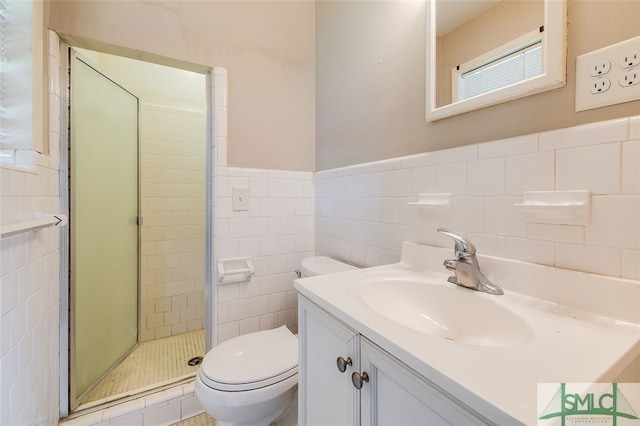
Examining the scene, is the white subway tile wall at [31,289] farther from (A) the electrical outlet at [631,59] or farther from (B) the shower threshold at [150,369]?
(A) the electrical outlet at [631,59]

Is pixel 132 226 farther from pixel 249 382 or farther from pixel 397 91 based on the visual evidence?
pixel 397 91

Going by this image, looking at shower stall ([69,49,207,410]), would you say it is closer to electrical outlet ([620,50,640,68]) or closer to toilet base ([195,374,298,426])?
toilet base ([195,374,298,426])

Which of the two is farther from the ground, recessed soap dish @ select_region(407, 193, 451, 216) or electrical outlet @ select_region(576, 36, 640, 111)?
electrical outlet @ select_region(576, 36, 640, 111)

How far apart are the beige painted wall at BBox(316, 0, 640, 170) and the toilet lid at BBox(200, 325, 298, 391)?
0.97 m

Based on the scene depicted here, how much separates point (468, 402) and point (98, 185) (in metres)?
1.94

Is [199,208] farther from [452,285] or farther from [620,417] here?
[620,417]

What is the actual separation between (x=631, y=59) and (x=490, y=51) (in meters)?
0.35

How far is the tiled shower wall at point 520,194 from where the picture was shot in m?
0.58

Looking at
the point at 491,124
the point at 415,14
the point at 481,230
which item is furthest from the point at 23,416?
the point at 415,14

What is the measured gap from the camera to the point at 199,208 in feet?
7.34

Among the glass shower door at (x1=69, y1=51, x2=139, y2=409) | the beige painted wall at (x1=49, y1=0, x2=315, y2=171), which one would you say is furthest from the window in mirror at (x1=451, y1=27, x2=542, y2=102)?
the glass shower door at (x1=69, y1=51, x2=139, y2=409)

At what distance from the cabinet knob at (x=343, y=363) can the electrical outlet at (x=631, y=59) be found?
879 millimetres

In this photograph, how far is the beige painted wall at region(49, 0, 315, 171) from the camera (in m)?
1.24

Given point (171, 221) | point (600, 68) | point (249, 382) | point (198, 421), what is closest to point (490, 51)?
point (600, 68)
